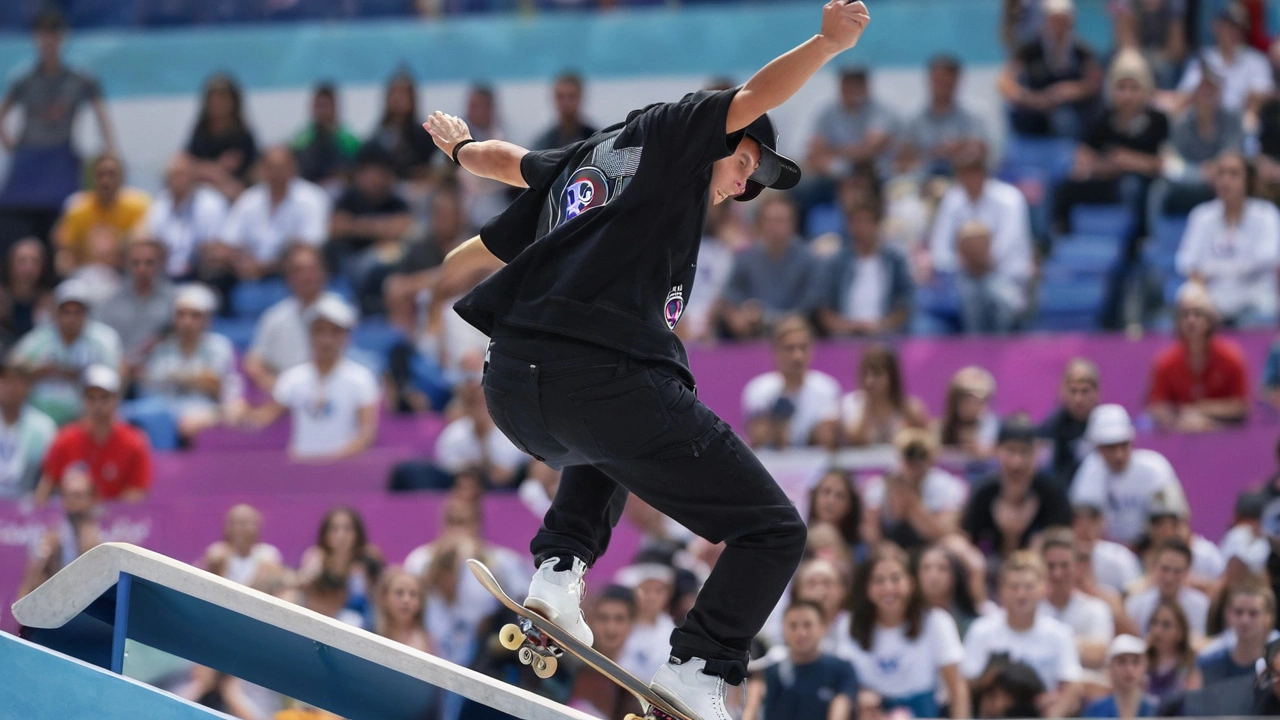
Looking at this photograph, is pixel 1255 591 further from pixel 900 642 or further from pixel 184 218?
pixel 184 218

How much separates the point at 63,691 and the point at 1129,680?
500 centimetres

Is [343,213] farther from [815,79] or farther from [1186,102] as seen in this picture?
[1186,102]

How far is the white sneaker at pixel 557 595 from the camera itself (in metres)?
5.12

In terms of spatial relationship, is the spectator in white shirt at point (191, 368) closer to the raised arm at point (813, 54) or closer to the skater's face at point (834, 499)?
the skater's face at point (834, 499)


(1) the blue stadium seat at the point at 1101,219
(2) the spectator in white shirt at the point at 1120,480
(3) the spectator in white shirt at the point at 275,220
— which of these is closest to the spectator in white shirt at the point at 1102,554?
(2) the spectator in white shirt at the point at 1120,480

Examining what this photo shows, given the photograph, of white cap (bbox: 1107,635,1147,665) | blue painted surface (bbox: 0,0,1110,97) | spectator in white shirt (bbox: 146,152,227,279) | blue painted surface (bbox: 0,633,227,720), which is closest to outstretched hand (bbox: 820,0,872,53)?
blue painted surface (bbox: 0,633,227,720)

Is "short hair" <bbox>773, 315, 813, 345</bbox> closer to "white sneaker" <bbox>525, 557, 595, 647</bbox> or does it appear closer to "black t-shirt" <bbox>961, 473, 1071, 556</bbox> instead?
"black t-shirt" <bbox>961, 473, 1071, 556</bbox>

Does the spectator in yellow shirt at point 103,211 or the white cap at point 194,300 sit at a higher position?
the spectator in yellow shirt at point 103,211

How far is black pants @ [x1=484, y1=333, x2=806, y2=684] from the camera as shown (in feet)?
15.4

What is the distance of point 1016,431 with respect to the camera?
362 inches

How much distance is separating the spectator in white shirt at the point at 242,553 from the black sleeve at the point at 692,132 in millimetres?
5421

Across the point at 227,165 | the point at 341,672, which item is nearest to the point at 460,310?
the point at 341,672

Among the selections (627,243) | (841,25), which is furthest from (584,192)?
(841,25)

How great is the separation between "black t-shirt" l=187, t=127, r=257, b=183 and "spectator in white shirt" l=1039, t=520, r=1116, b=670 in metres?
7.98
